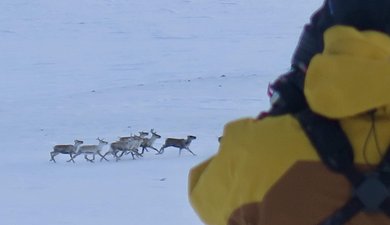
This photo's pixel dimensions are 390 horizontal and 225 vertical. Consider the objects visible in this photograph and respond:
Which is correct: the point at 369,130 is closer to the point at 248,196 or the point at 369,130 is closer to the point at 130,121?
the point at 248,196

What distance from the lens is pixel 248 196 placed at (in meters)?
1.46

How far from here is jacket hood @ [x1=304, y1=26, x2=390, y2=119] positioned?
4.48ft

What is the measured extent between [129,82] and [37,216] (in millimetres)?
13592

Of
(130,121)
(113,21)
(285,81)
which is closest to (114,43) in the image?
(113,21)

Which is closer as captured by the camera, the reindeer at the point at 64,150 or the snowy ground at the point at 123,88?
the snowy ground at the point at 123,88

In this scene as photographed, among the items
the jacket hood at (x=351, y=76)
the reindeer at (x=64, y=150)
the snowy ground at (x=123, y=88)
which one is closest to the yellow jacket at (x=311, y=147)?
the jacket hood at (x=351, y=76)

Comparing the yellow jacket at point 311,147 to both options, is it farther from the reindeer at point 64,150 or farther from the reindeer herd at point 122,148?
the reindeer at point 64,150

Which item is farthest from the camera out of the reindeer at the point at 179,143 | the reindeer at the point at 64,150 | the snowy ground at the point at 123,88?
the reindeer at the point at 64,150

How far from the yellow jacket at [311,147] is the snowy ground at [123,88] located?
467cm

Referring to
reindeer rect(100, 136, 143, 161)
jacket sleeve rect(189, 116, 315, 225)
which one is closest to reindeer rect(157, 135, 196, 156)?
reindeer rect(100, 136, 143, 161)

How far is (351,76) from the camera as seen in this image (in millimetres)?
1381

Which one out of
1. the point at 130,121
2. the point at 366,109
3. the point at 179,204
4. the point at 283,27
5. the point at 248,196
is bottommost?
the point at 283,27

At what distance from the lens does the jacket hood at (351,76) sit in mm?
1366

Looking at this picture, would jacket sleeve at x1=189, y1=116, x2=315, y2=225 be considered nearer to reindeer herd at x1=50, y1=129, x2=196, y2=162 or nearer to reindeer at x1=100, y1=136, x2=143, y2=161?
reindeer herd at x1=50, y1=129, x2=196, y2=162
